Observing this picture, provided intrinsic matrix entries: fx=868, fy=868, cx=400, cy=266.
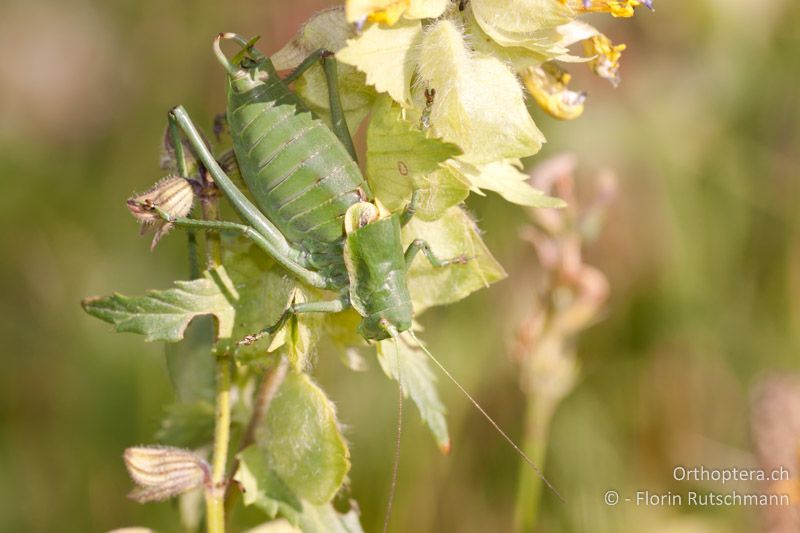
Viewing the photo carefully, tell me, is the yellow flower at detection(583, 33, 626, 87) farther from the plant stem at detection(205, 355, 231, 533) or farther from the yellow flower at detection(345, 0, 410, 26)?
the plant stem at detection(205, 355, 231, 533)

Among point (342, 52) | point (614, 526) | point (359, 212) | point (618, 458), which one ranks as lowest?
point (618, 458)

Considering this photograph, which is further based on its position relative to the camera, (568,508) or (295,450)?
(568,508)

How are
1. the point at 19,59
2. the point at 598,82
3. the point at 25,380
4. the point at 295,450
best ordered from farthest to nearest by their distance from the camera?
1. the point at 19,59
2. the point at 598,82
3. the point at 25,380
4. the point at 295,450

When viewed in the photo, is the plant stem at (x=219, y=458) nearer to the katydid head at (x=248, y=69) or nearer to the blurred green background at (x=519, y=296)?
the katydid head at (x=248, y=69)

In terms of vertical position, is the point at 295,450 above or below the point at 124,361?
above

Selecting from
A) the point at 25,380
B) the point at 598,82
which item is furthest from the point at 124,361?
the point at 598,82

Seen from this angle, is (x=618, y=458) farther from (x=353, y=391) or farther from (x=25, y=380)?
(x=25, y=380)

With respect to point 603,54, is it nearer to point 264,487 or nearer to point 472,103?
point 472,103
